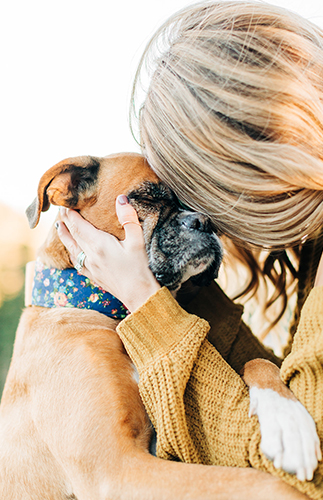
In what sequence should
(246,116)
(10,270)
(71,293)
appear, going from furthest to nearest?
(10,270), (71,293), (246,116)

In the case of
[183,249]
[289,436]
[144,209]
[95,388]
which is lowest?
[289,436]

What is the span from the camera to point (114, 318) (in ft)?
5.42

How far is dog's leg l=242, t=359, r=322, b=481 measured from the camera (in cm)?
102

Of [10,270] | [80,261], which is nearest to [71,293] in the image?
[80,261]

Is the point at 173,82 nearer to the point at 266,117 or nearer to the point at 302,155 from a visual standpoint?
the point at 266,117

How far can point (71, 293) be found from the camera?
5.19 ft

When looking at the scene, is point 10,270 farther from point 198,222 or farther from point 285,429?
point 285,429

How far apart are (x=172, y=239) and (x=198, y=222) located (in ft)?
0.47

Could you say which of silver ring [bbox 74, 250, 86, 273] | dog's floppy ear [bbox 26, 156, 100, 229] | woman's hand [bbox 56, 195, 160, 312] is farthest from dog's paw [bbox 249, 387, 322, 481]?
dog's floppy ear [bbox 26, 156, 100, 229]

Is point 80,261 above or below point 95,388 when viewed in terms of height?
above

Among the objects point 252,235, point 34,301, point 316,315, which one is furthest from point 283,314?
point 34,301

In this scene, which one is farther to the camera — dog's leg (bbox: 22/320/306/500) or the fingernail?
the fingernail

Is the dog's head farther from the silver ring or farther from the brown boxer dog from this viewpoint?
the silver ring

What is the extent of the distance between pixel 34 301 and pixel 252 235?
1.03m
